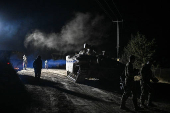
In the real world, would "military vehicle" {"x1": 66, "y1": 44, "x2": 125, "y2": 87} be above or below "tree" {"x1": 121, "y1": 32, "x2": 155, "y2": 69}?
below

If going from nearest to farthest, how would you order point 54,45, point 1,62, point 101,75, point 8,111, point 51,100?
point 8,111, point 51,100, point 101,75, point 1,62, point 54,45

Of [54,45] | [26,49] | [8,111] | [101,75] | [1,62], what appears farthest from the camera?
[26,49]

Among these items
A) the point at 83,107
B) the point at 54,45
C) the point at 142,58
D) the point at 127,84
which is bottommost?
the point at 83,107

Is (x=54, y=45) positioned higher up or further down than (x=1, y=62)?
higher up

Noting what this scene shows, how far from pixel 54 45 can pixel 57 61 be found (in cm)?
320

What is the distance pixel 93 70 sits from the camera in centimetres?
962

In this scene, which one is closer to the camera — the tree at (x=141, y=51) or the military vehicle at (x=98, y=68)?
the military vehicle at (x=98, y=68)

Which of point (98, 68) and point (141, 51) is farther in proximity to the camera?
point (141, 51)

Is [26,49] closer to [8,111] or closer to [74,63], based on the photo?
[74,63]

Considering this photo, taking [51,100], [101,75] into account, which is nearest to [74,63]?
[101,75]

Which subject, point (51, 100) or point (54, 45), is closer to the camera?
point (51, 100)

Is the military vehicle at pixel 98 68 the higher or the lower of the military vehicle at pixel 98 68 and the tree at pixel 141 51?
the lower

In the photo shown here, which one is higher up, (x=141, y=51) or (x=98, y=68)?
(x=141, y=51)

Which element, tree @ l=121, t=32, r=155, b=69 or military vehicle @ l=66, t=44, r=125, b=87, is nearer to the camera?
military vehicle @ l=66, t=44, r=125, b=87
